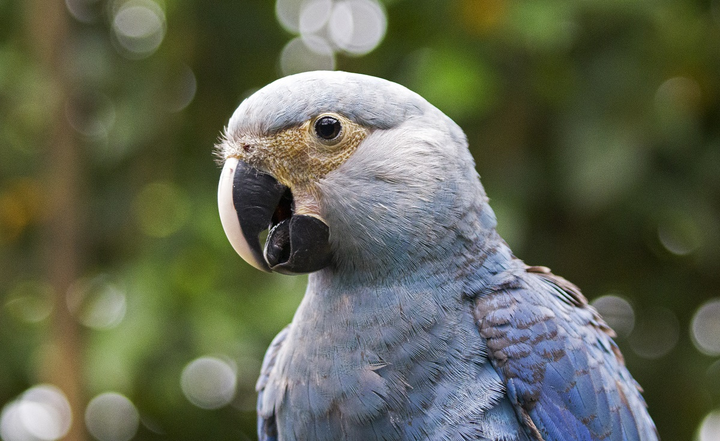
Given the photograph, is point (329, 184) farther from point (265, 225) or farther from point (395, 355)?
point (395, 355)

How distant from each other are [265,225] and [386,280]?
0.35 meters

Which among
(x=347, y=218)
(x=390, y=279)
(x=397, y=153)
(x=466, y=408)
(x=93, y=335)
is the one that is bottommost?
(x=93, y=335)

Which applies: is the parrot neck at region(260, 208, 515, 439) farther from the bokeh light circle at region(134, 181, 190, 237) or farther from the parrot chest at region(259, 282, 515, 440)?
the bokeh light circle at region(134, 181, 190, 237)

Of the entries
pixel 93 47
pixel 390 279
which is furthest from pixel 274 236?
pixel 93 47

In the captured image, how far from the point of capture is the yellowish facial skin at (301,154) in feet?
5.53

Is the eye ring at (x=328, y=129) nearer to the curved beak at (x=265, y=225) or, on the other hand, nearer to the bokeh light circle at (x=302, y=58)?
the curved beak at (x=265, y=225)

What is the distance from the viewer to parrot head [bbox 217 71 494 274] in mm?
1681

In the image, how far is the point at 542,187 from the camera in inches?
137

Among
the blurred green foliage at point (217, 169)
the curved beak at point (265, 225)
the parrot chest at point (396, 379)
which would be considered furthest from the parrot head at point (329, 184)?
the blurred green foliage at point (217, 169)

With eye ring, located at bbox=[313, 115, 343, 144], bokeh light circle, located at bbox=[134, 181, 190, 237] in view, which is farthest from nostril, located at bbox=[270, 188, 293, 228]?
bokeh light circle, located at bbox=[134, 181, 190, 237]

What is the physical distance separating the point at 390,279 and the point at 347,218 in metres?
0.20

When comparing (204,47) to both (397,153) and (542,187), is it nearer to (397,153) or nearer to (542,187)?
(542,187)

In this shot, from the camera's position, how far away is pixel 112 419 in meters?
3.69

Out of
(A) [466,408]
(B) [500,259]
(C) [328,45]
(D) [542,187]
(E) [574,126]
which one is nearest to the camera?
(A) [466,408]
